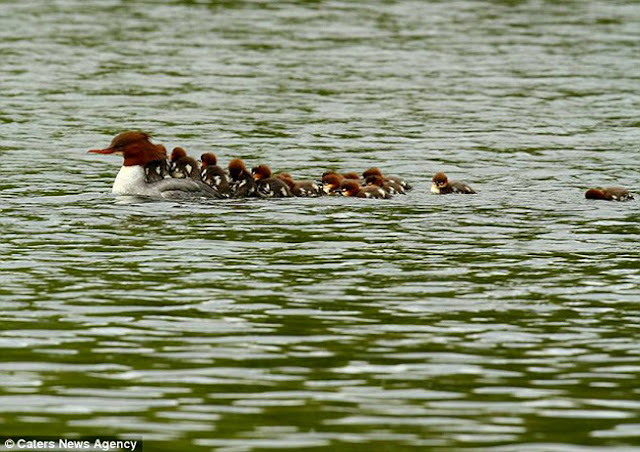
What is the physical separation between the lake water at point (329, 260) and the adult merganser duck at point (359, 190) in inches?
10.6

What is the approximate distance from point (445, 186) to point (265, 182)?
224cm

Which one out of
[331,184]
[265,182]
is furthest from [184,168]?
[331,184]

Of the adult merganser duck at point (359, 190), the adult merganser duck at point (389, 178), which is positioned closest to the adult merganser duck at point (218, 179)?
the adult merganser duck at point (359, 190)

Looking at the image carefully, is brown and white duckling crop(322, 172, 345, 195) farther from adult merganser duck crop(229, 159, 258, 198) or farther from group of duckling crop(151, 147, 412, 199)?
adult merganser duck crop(229, 159, 258, 198)

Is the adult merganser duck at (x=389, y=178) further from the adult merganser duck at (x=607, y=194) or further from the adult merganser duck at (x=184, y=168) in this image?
the adult merganser duck at (x=607, y=194)

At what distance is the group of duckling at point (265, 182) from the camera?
21.5 metres

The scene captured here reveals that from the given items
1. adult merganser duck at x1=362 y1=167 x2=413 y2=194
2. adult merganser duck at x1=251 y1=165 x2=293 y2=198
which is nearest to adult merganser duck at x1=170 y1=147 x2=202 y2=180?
adult merganser duck at x1=251 y1=165 x2=293 y2=198

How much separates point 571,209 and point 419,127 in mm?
7815

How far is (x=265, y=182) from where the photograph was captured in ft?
70.8

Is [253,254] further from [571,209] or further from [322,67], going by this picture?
[322,67]

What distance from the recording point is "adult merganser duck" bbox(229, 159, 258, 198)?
2162cm

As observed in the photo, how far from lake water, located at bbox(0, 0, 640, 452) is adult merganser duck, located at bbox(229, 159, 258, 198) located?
0.16m

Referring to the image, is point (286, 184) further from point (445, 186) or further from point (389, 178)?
point (445, 186)

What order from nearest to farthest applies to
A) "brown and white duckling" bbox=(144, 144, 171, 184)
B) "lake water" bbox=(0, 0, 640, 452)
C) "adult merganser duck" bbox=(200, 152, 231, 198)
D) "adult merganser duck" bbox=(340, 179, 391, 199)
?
"lake water" bbox=(0, 0, 640, 452) → "adult merganser duck" bbox=(340, 179, 391, 199) → "adult merganser duck" bbox=(200, 152, 231, 198) → "brown and white duckling" bbox=(144, 144, 171, 184)
